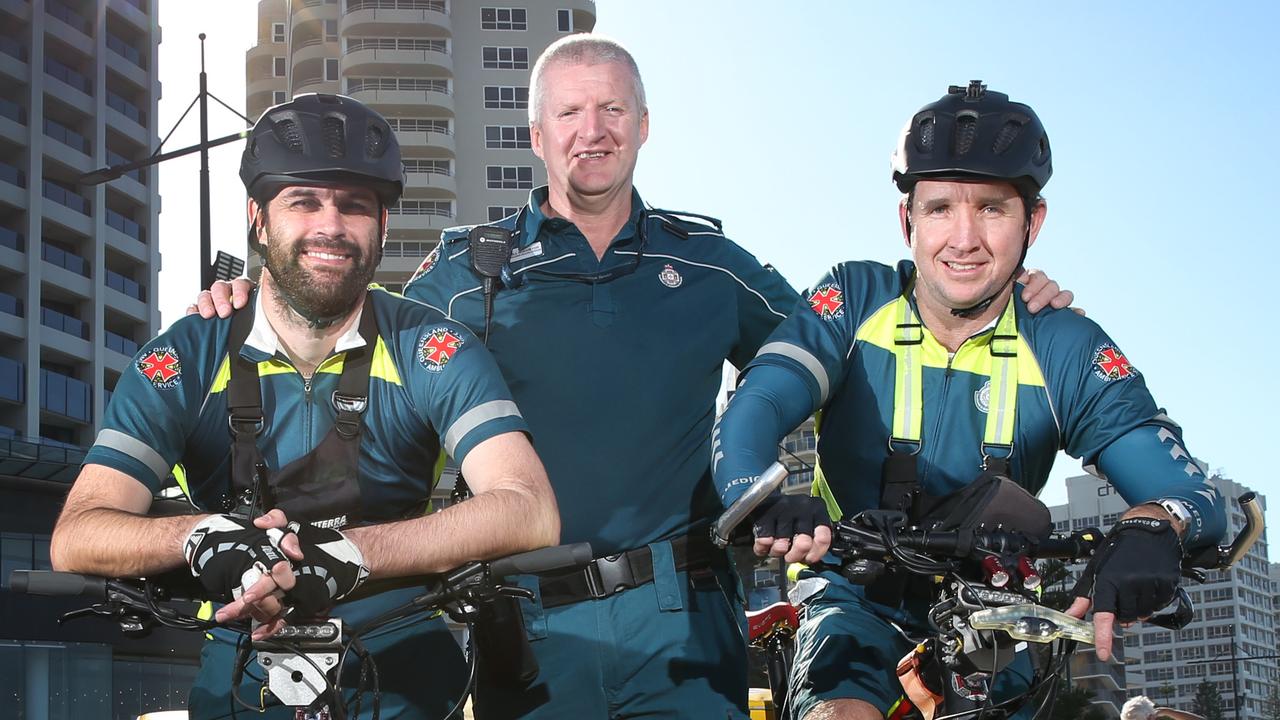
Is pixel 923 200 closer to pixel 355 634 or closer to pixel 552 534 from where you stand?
pixel 552 534

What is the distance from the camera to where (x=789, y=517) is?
16.1 ft

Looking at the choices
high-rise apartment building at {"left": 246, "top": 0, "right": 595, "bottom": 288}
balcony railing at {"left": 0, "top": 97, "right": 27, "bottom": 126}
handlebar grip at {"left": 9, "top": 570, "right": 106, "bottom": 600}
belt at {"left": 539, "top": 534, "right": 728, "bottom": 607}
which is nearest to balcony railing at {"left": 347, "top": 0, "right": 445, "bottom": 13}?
high-rise apartment building at {"left": 246, "top": 0, "right": 595, "bottom": 288}

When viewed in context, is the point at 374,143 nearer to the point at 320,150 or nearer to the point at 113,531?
the point at 320,150

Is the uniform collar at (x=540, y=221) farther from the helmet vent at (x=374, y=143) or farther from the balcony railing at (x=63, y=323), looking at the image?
the balcony railing at (x=63, y=323)

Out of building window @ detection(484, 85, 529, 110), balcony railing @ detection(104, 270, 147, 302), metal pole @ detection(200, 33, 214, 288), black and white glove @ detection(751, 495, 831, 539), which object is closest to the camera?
black and white glove @ detection(751, 495, 831, 539)

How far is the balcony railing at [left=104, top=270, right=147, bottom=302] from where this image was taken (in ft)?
307

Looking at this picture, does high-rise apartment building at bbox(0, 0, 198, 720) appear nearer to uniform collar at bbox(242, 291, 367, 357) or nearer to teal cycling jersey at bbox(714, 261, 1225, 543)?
uniform collar at bbox(242, 291, 367, 357)

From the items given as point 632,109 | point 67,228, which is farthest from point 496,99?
point 632,109

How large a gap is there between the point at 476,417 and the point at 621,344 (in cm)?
151

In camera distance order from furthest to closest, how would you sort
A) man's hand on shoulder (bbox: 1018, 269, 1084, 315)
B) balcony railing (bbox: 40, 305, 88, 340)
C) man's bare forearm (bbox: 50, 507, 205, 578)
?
balcony railing (bbox: 40, 305, 88, 340)
man's hand on shoulder (bbox: 1018, 269, 1084, 315)
man's bare forearm (bbox: 50, 507, 205, 578)

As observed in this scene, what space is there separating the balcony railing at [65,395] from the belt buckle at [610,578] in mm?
83736

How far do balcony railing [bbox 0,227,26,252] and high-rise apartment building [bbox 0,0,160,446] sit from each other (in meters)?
0.05

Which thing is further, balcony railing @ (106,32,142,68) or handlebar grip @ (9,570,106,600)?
balcony railing @ (106,32,142,68)

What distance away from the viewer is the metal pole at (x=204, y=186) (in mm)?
24828
